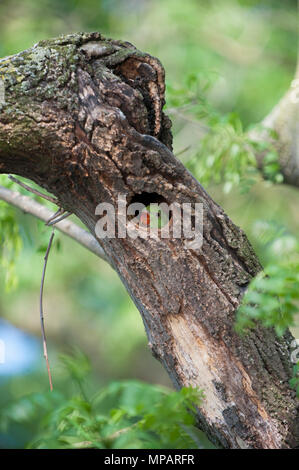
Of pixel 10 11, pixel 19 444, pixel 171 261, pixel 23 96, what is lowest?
pixel 19 444

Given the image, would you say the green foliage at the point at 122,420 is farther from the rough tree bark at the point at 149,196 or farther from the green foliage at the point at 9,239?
the green foliage at the point at 9,239

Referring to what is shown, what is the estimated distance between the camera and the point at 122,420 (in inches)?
62.7

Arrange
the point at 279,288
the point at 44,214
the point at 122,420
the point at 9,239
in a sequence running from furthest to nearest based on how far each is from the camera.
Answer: the point at 9,239 < the point at 44,214 < the point at 122,420 < the point at 279,288

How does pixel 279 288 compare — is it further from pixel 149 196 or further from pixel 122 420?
pixel 122 420

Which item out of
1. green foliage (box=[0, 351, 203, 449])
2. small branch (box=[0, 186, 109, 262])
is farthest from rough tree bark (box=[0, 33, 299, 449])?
small branch (box=[0, 186, 109, 262])

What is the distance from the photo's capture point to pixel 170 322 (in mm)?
1218

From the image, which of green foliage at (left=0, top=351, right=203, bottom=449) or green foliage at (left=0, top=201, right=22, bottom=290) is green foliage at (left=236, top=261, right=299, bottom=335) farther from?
green foliage at (left=0, top=201, right=22, bottom=290)

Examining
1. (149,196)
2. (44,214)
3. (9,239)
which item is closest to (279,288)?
(149,196)

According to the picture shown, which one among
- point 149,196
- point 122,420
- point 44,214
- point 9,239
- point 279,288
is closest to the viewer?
point 279,288

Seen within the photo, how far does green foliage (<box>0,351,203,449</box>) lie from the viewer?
1114mm

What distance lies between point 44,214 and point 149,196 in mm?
636

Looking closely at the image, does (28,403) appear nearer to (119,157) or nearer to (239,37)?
(119,157)
